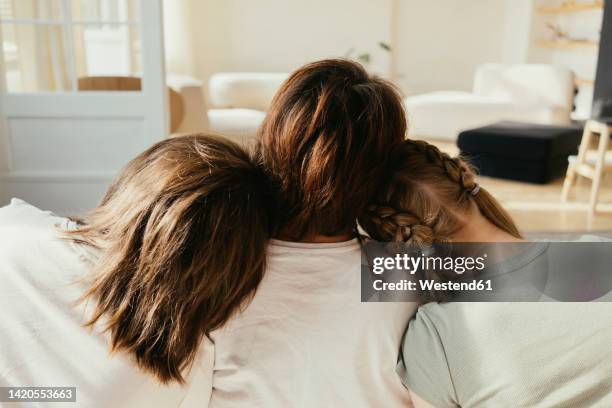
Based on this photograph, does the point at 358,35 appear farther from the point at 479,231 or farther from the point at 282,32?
the point at 479,231

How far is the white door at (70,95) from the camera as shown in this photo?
11.4 feet

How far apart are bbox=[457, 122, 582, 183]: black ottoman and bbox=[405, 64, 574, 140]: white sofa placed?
3.23ft

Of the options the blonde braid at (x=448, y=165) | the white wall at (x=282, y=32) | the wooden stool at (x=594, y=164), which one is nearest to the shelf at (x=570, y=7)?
the white wall at (x=282, y=32)

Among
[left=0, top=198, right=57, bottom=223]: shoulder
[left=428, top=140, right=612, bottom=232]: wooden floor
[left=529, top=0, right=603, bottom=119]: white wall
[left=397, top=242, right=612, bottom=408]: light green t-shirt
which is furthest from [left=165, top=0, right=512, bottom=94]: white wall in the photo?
[left=397, top=242, right=612, bottom=408]: light green t-shirt

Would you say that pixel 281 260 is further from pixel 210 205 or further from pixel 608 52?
→ pixel 608 52

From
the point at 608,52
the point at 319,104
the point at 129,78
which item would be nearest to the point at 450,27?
the point at 608,52

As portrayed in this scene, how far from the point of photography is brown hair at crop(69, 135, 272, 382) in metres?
0.98

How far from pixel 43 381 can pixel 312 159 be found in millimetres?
555

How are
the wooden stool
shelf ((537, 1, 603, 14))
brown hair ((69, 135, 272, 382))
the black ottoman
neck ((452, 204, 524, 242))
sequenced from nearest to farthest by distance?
brown hair ((69, 135, 272, 382)), neck ((452, 204, 524, 242)), the wooden stool, the black ottoman, shelf ((537, 1, 603, 14))

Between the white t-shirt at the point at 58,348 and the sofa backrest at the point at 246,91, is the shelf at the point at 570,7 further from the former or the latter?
the white t-shirt at the point at 58,348

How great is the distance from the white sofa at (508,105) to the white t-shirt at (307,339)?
517cm

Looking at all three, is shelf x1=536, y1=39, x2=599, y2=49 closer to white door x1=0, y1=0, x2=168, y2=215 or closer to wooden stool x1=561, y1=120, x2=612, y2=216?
wooden stool x1=561, y1=120, x2=612, y2=216

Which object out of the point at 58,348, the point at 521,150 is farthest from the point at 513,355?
the point at 521,150

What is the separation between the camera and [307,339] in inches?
43.4
